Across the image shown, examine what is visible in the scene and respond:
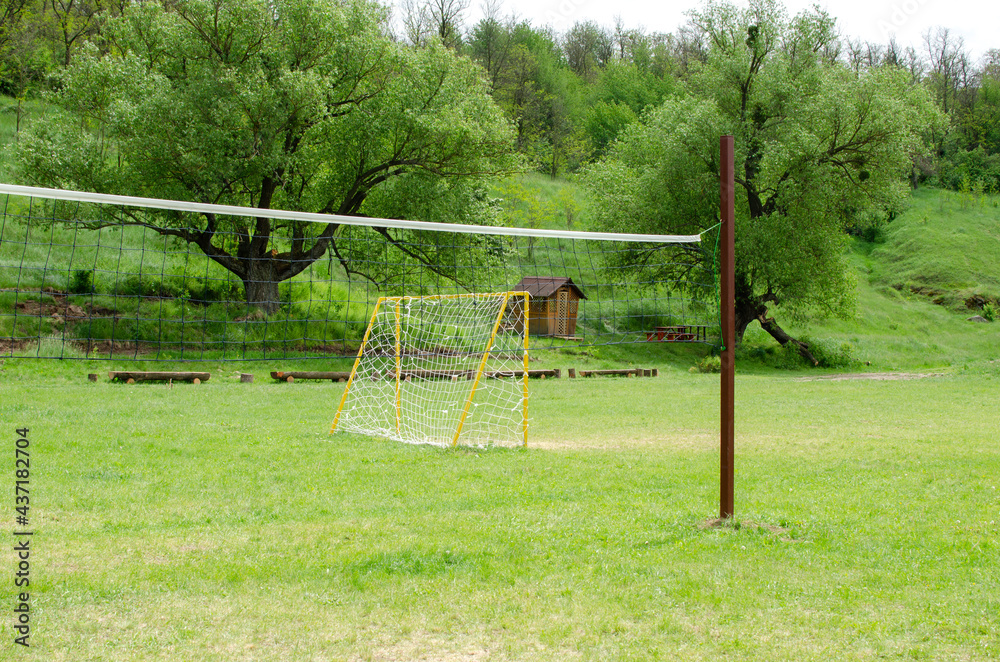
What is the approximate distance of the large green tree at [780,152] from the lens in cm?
2827

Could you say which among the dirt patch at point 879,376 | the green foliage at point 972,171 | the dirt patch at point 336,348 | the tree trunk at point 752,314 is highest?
the green foliage at point 972,171

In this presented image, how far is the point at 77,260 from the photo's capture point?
25.2 m

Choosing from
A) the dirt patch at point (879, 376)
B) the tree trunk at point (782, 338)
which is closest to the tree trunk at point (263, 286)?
the dirt patch at point (879, 376)

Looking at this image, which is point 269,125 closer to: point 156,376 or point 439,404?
point 156,376

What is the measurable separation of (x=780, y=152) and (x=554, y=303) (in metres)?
9.98

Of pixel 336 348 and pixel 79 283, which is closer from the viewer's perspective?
pixel 79 283

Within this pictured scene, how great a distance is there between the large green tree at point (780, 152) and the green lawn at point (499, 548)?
64.2 feet

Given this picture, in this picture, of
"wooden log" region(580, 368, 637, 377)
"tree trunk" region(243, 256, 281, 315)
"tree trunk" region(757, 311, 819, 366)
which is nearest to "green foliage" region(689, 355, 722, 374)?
"wooden log" region(580, 368, 637, 377)

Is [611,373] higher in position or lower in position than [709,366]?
lower

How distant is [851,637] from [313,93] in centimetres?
2017

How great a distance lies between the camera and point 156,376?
1892cm

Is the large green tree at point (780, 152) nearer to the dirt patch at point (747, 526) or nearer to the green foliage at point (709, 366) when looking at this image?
the green foliage at point (709, 366)

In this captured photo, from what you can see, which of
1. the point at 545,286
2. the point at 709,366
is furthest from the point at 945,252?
the point at 545,286

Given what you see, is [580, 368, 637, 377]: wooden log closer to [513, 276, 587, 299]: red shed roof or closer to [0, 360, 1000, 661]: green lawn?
[513, 276, 587, 299]: red shed roof
